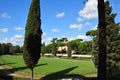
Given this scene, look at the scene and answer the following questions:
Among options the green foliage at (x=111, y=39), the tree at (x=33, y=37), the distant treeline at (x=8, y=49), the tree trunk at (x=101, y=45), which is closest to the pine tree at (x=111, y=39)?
the green foliage at (x=111, y=39)

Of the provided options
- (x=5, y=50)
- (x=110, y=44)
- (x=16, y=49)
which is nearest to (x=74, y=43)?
(x=5, y=50)

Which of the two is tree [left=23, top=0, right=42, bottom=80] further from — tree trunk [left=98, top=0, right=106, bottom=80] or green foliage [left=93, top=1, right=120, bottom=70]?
tree trunk [left=98, top=0, right=106, bottom=80]

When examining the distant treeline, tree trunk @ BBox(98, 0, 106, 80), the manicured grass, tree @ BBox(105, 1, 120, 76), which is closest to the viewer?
tree trunk @ BBox(98, 0, 106, 80)

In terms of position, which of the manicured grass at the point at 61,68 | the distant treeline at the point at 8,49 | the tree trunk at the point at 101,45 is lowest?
the manicured grass at the point at 61,68

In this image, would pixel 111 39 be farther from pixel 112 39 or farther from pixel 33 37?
pixel 33 37

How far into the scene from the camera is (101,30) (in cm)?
1073

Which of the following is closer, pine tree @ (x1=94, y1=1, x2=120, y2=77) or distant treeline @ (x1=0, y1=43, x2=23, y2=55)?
pine tree @ (x1=94, y1=1, x2=120, y2=77)

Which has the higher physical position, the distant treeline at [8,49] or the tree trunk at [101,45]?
the distant treeline at [8,49]

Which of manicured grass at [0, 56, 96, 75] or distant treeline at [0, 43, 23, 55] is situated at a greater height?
distant treeline at [0, 43, 23, 55]

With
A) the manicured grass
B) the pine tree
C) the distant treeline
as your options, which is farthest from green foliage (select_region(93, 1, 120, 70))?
the distant treeline

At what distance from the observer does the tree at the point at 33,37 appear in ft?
94.4

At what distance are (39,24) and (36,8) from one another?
1725mm

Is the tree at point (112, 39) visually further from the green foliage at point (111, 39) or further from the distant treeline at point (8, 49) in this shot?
the distant treeline at point (8, 49)

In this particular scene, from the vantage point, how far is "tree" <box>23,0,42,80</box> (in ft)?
94.4
